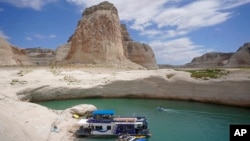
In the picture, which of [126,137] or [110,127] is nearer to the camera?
[126,137]

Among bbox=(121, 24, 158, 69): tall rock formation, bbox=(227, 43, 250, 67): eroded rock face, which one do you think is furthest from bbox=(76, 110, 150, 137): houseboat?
bbox=(227, 43, 250, 67): eroded rock face

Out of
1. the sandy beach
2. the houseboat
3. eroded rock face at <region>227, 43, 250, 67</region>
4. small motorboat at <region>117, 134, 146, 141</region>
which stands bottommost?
small motorboat at <region>117, 134, 146, 141</region>

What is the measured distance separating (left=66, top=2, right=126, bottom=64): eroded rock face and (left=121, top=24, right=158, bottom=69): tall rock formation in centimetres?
2208

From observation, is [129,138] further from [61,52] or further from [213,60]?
[213,60]

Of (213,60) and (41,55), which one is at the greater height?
(41,55)

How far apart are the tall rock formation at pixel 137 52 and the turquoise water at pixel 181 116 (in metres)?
63.5

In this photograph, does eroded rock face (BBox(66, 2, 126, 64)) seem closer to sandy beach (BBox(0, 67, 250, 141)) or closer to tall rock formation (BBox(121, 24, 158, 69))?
tall rock formation (BBox(121, 24, 158, 69))

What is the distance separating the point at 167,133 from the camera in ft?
82.8

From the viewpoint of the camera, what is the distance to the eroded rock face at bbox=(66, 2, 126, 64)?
→ 78.4 m

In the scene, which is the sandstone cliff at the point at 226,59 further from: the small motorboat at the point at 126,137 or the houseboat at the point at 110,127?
the small motorboat at the point at 126,137

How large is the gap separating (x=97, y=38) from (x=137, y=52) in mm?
31043

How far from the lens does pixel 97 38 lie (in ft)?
263

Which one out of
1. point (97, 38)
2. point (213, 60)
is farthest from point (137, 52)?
point (213, 60)

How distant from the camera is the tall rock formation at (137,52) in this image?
10744 cm
